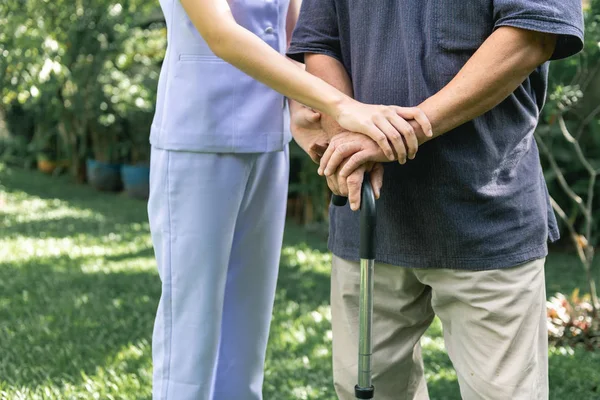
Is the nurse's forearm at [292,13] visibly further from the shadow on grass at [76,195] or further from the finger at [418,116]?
the shadow on grass at [76,195]

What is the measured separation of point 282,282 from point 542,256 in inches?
153

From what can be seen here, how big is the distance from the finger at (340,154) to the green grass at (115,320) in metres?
1.88

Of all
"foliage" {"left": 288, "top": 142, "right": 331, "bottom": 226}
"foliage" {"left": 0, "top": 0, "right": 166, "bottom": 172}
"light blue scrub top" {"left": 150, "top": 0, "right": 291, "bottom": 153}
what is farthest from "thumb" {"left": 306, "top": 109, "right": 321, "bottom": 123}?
"foliage" {"left": 0, "top": 0, "right": 166, "bottom": 172}

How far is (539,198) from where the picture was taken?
200 cm

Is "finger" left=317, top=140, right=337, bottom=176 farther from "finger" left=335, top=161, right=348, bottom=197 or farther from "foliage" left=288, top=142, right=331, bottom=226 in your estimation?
"foliage" left=288, top=142, right=331, bottom=226

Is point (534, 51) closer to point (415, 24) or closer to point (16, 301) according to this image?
point (415, 24)

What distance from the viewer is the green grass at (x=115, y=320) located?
366 centimetres

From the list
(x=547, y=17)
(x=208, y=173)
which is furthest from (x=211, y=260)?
(x=547, y=17)

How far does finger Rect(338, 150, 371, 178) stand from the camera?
73.2 inches

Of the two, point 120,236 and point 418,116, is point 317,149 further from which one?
point 120,236

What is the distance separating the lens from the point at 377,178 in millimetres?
1906

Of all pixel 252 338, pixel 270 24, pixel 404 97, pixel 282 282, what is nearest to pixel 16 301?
pixel 282 282

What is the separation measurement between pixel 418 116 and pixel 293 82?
34 cm

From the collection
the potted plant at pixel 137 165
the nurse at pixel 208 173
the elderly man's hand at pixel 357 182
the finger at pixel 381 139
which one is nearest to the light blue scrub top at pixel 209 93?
the nurse at pixel 208 173
